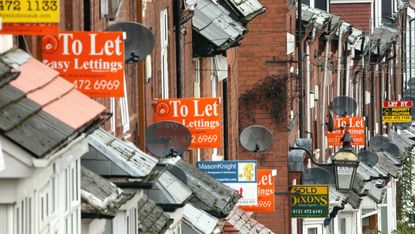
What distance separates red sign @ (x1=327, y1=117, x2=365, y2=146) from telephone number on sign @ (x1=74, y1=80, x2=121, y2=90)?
29.7 metres

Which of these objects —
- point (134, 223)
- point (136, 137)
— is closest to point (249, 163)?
point (136, 137)

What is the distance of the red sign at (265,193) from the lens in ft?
102

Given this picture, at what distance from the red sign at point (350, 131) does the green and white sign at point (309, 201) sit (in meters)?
7.94

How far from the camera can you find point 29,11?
10641 millimetres

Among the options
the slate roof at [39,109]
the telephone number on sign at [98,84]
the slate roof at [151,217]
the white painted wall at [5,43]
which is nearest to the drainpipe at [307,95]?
the slate roof at [151,217]

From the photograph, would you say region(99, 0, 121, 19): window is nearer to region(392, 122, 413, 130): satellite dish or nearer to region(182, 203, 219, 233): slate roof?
region(182, 203, 219, 233): slate roof

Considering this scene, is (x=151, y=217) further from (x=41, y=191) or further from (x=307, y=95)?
(x=307, y=95)

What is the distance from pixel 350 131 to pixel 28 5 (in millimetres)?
35767

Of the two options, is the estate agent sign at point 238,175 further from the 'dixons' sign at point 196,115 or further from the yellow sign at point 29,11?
the yellow sign at point 29,11

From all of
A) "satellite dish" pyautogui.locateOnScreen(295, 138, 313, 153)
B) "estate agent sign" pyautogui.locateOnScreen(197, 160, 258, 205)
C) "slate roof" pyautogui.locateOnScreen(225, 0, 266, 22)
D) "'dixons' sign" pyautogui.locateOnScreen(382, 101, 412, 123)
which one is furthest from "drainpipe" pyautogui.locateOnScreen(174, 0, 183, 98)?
"'dixons' sign" pyautogui.locateOnScreen(382, 101, 412, 123)

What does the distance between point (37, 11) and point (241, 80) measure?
2824cm

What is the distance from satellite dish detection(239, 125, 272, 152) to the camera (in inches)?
1351

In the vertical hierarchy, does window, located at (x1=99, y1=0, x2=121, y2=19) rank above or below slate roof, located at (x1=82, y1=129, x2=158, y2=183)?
above

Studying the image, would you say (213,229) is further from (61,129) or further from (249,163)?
(61,129)
